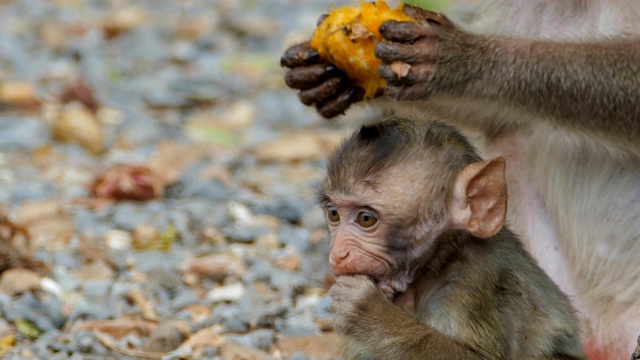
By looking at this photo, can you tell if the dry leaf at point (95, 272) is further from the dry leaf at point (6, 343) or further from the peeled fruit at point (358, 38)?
the peeled fruit at point (358, 38)

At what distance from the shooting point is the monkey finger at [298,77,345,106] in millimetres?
4340

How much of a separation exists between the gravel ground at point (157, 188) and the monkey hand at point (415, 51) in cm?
101

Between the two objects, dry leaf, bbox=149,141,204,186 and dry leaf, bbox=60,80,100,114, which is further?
dry leaf, bbox=60,80,100,114

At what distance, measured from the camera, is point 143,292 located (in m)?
4.96

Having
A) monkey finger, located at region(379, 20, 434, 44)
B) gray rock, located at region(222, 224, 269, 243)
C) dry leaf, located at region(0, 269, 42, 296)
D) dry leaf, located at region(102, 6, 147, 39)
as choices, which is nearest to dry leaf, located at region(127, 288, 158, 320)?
dry leaf, located at region(0, 269, 42, 296)

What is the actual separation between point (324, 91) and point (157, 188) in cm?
212

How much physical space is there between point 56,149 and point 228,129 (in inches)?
43.4

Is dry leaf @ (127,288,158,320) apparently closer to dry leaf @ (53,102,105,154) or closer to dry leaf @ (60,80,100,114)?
dry leaf @ (53,102,105,154)

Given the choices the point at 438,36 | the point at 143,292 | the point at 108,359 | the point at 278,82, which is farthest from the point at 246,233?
the point at 278,82

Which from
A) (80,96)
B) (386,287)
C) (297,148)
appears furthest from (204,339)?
(80,96)

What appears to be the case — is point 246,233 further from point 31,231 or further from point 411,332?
point 411,332

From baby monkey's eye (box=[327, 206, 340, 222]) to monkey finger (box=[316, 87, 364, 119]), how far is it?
73 centimetres

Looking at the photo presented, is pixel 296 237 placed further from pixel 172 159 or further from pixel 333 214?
pixel 333 214

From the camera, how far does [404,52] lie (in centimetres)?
399
